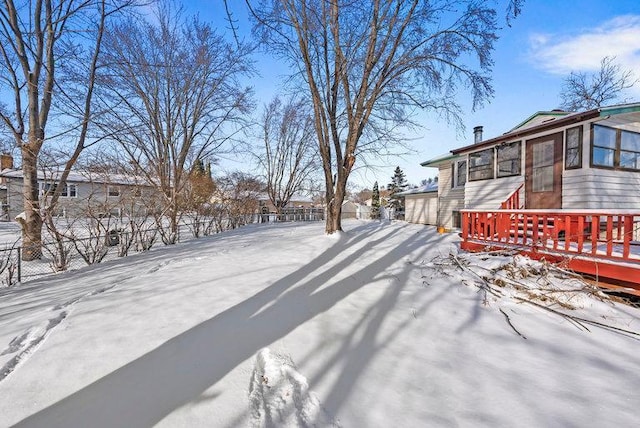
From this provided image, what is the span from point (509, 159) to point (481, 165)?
3.68 feet

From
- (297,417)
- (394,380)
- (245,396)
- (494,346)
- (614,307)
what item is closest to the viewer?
(297,417)

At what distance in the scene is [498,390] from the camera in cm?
196

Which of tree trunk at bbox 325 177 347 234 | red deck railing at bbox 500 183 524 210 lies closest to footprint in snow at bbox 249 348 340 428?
tree trunk at bbox 325 177 347 234

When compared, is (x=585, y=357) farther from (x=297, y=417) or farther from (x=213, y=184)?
(x=213, y=184)

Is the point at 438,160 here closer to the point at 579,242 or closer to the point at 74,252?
the point at 579,242

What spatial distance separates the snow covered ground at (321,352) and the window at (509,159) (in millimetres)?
5552

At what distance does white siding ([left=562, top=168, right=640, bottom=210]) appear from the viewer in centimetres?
671

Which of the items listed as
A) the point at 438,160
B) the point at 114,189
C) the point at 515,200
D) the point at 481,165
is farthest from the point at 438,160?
the point at 114,189

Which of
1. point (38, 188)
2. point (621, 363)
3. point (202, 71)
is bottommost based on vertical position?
point (621, 363)

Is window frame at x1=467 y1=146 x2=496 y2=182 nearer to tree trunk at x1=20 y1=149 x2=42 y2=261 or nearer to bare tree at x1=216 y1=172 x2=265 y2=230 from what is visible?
bare tree at x1=216 y1=172 x2=265 y2=230

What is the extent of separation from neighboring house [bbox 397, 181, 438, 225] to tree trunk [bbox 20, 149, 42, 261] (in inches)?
596

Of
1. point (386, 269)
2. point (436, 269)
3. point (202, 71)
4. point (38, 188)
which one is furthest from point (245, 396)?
point (202, 71)

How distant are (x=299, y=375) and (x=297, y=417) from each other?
0.39 m

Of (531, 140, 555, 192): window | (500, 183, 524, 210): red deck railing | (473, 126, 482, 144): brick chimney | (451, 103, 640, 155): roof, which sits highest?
(473, 126, 482, 144): brick chimney
